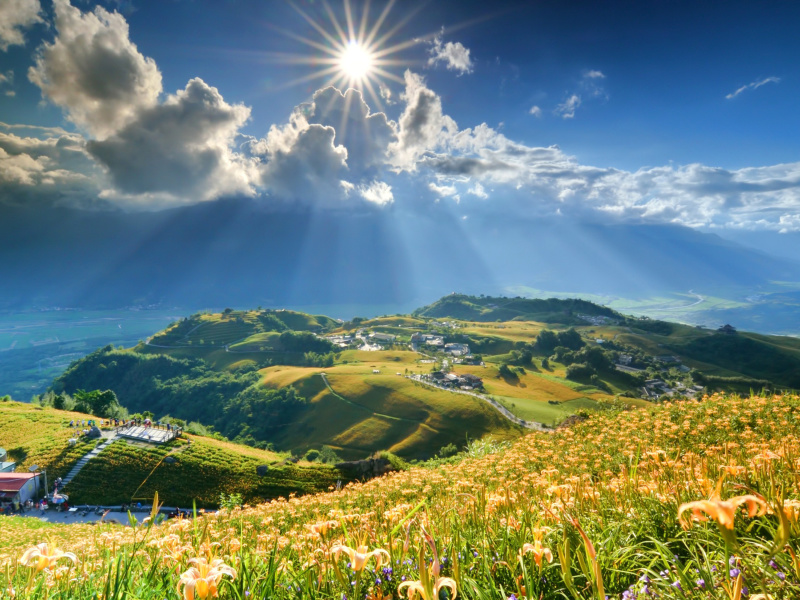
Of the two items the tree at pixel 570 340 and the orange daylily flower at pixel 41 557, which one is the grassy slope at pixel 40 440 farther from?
the tree at pixel 570 340

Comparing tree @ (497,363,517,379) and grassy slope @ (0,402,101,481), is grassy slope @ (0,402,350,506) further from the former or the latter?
tree @ (497,363,517,379)

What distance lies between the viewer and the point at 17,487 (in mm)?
34719

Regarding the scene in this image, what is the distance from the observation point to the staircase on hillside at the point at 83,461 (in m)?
38.8

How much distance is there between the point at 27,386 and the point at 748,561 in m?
269

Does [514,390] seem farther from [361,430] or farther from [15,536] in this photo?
[15,536]

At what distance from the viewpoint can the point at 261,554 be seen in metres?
3.83

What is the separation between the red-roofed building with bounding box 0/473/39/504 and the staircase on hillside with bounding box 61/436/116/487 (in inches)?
96.0

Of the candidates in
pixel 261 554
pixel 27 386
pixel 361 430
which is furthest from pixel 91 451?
pixel 27 386

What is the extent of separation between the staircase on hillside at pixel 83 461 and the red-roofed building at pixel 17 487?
244 centimetres

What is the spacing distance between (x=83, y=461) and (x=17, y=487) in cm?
646

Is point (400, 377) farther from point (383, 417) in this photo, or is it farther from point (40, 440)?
point (40, 440)

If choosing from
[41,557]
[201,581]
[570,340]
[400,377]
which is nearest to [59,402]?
[400,377]

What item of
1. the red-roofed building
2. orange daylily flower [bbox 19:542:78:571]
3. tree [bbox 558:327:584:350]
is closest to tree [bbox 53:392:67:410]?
the red-roofed building

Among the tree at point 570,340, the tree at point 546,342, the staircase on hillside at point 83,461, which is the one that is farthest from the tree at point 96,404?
the tree at point 570,340
